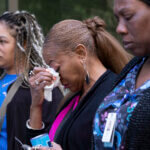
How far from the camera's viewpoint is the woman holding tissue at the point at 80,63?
84.6 inches

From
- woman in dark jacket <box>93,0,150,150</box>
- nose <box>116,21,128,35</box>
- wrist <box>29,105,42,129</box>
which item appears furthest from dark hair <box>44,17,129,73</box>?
nose <box>116,21,128,35</box>

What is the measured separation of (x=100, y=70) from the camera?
226cm

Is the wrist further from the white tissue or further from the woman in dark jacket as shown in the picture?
the woman in dark jacket

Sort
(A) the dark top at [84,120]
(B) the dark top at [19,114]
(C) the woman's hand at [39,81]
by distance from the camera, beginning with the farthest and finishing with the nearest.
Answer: (B) the dark top at [19,114]
(C) the woman's hand at [39,81]
(A) the dark top at [84,120]

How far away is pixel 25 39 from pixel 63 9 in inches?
127

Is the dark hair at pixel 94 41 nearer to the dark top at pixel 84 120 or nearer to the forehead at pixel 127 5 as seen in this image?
the dark top at pixel 84 120

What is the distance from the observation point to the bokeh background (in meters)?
6.31

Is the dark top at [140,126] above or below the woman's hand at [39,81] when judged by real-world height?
above

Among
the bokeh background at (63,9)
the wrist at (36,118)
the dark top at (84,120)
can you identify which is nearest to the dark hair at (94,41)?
the dark top at (84,120)

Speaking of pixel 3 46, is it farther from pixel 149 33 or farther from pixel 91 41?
pixel 149 33

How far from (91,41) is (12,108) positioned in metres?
1.03

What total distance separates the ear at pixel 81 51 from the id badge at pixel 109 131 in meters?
0.81

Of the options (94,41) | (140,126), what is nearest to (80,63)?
(94,41)

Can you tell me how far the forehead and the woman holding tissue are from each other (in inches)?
27.0
